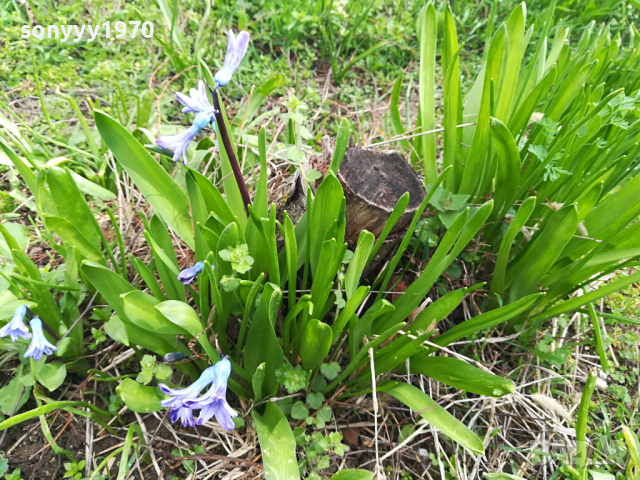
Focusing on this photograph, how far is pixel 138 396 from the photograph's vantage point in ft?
3.82

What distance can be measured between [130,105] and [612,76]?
105 inches

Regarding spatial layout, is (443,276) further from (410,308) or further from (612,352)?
(612,352)

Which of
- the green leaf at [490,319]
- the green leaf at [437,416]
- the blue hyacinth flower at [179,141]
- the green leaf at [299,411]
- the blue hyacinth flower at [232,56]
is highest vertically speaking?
the blue hyacinth flower at [232,56]

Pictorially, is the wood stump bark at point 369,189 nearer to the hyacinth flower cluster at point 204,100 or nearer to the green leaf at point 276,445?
the hyacinth flower cluster at point 204,100

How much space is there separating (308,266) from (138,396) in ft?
2.16

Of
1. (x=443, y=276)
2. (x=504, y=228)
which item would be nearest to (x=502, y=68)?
(x=504, y=228)

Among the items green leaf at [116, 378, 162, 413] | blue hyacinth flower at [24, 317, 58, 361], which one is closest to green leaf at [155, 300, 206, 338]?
green leaf at [116, 378, 162, 413]

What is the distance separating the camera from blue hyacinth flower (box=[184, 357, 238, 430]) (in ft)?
3.18

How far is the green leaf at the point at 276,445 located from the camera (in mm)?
1096

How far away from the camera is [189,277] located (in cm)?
121

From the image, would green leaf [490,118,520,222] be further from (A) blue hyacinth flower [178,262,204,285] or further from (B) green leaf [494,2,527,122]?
(A) blue hyacinth flower [178,262,204,285]

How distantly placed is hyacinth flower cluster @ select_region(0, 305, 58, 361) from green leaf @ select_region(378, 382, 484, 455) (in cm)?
106

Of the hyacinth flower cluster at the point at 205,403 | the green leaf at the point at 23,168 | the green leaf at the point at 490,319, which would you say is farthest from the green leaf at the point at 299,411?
the green leaf at the point at 23,168

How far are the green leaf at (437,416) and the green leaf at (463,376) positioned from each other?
0.08 meters
